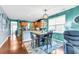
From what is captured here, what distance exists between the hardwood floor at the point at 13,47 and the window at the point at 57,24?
2.68 ft

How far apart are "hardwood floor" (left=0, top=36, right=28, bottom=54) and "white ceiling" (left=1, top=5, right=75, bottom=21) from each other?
22.4 inches

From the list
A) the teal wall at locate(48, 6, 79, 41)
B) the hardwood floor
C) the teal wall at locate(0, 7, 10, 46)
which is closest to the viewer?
the teal wall at locate(48, 6, 79, 41)

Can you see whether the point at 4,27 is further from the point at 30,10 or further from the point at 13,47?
the point at 30,10

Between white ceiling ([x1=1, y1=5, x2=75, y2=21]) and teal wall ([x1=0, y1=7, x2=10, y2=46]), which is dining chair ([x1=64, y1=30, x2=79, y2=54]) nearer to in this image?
white ceiling ([x1=1, y1=5, x2=75, y2=21])

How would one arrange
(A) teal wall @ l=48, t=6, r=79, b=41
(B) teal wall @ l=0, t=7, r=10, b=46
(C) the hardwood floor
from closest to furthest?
1. (A) teal wall @ l=48, t=6, r=79, b=41
2. (C) the hardwood floor
3. (B) teal wall @ l=0, t=7, r=10, b=46

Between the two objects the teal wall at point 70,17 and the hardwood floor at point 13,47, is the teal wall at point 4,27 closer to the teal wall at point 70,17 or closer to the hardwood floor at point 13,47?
the hardwood floor at point 13,47

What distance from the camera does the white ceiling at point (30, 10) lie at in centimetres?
212

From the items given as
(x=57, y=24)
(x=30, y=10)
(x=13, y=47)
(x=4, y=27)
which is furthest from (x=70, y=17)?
(x=4, y=27)

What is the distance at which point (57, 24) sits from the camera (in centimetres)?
224

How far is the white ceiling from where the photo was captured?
6.96 feet

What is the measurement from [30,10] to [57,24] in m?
0.70

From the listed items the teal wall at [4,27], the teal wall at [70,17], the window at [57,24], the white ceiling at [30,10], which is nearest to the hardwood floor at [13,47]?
the teal wall at [4,27]

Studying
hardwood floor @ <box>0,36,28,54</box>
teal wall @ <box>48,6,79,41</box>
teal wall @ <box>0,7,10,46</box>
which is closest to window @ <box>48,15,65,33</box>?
teal wall @ <box>48,6,79,41</box>
